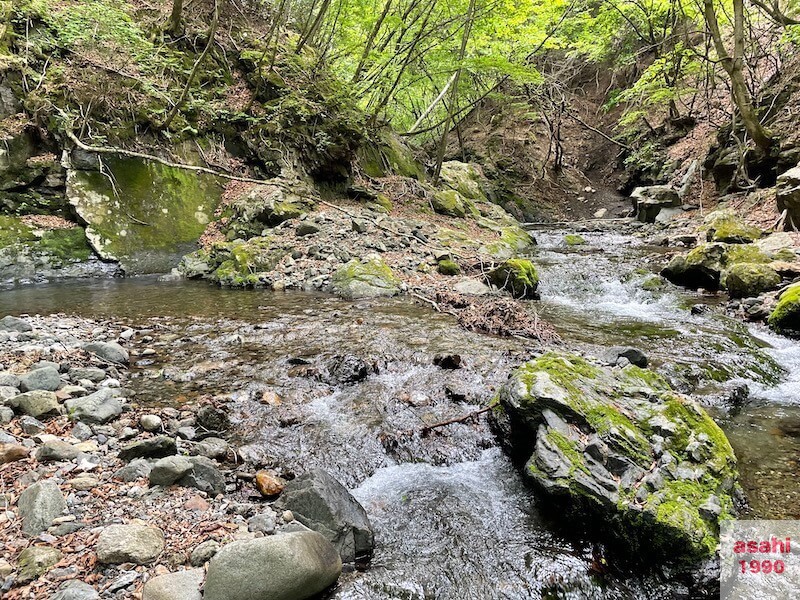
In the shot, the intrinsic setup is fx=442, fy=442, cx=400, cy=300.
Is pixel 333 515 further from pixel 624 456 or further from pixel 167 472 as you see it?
pixel 624 456

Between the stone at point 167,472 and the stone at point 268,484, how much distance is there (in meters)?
0.46

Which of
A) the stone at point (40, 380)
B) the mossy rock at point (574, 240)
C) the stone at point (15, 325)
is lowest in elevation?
the stone at point (15, 325)

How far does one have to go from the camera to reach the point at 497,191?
21719 mm

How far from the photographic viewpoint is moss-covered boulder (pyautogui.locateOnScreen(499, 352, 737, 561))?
8.34 ft

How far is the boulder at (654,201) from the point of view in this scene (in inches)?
631

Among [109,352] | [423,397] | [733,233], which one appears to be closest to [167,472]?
[423,397]

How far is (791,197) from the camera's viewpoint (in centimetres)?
937

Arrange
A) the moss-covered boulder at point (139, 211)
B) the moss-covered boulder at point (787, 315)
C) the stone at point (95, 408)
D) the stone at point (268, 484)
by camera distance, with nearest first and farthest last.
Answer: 1. the stone at point (268, 484)
2. the stone at point (95, 408)
3. the moss-covered boulder at point (787, 315)
4. the moss-covered boulder at point (139, 211)

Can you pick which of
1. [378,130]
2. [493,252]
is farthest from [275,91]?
[493,252]

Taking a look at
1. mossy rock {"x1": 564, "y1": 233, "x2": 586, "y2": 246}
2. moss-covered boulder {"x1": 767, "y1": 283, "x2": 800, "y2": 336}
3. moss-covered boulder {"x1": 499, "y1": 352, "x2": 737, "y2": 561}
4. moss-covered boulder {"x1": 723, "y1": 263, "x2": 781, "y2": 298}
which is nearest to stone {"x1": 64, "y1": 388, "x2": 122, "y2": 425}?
moss-covered boulder {"x1": 499, "y1": 352, "x2": 737, "y2": 561}

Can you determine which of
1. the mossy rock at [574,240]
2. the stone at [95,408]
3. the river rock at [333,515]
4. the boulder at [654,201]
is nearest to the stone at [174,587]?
the river rock at [333,515]

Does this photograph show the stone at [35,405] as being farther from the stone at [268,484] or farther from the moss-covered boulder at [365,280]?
the moss-covered boulder at [365,280]

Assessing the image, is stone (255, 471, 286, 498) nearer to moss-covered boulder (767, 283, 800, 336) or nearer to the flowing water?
→ the flowing water

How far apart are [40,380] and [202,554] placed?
2648 mm
